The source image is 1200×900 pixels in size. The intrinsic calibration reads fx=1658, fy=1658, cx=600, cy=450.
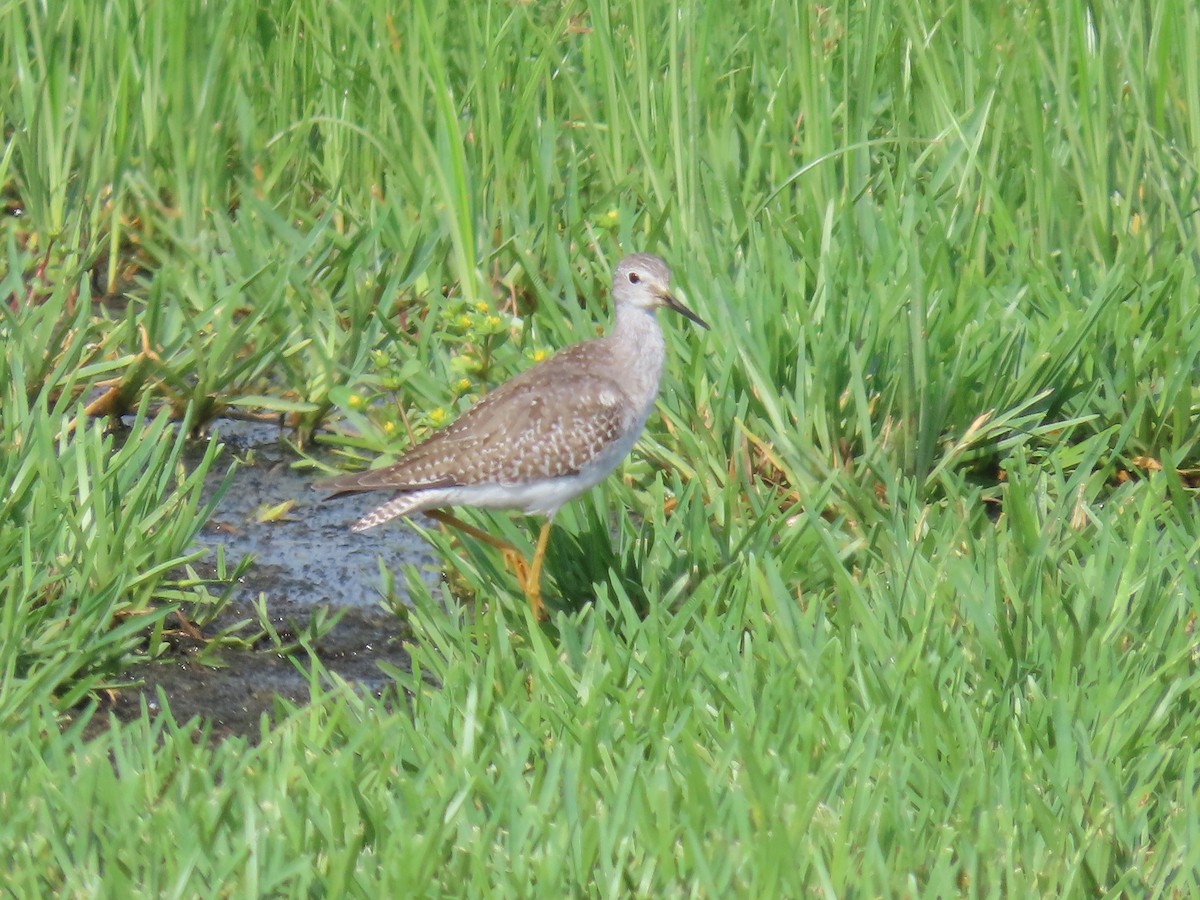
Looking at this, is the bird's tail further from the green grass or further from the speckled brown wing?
the green grass

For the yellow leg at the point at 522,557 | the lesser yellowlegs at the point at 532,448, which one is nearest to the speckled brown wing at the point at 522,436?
the lesser yellowlegs at the point at 532,448

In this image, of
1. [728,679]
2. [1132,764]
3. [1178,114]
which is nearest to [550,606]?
[728,679]

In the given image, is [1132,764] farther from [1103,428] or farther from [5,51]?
[5,51]

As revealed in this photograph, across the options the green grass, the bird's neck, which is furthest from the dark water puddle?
the bird's neck

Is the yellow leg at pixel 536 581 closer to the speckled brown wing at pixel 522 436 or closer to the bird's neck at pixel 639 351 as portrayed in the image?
the speckled brown wing at pixel 522 436

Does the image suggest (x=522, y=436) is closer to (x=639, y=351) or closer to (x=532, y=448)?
(x=532, y=448)

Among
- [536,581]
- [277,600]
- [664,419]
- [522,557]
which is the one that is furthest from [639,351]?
[277,600]

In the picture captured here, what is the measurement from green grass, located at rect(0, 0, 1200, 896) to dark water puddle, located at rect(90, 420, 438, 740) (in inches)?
4.7

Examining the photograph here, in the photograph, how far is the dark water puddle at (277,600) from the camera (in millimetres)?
4266

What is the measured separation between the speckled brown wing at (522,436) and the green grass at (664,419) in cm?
24

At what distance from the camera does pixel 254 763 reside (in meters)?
3.71

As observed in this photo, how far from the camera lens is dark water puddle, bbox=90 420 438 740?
427 cm

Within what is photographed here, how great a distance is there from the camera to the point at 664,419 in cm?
541

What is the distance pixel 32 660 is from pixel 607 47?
3.02 meters
